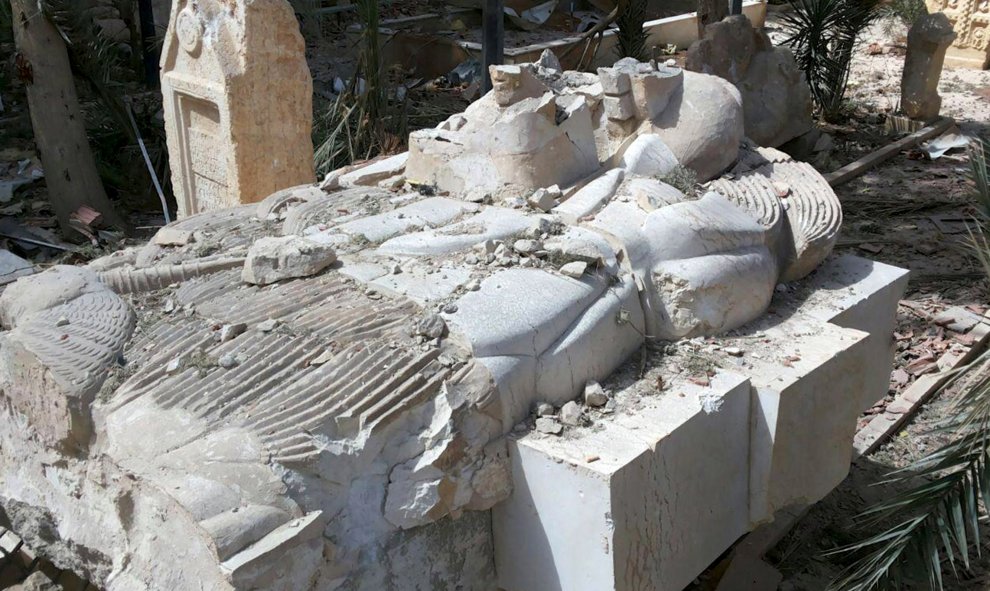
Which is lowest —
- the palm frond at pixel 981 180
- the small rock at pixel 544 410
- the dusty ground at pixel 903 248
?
the dusty ground at pixel 903 248

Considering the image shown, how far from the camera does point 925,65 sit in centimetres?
980

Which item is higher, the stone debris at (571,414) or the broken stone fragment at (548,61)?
the broken stone fragment at (548,61)

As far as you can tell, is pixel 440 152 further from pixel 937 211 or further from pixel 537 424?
pixel 937 211

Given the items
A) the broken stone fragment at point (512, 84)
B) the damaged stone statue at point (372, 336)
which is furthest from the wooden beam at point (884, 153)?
the broken stone fragment at point (512, 84)

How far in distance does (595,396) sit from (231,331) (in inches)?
52.1

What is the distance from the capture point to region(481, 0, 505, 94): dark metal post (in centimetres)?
757

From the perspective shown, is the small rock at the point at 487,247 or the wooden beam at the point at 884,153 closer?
the small rock at the point at 487,247

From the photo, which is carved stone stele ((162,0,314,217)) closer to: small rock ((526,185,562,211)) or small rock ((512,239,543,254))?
small rock ((526,185,562,211))

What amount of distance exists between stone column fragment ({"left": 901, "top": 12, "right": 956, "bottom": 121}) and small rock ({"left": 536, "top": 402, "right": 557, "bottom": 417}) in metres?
7.86

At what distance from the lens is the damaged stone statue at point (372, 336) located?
306 centimetres

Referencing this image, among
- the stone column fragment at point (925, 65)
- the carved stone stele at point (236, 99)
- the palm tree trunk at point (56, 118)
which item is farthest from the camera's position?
the stone column fragment at point (925, 65)

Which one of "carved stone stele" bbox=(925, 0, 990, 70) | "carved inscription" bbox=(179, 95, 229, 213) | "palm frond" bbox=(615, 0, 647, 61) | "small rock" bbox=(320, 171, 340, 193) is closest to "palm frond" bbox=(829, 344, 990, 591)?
"small rock" bbox=(320, 171, 340, 193)

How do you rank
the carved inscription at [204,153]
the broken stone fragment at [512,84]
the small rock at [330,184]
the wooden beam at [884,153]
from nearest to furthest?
the broken stone fragment at [512,84] → the small rock at [330,184] → the carved inscription at [204,153] → the wooden beam at [884,153]

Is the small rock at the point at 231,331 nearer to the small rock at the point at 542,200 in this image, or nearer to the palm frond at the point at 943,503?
the small rock at the point at 542,200
